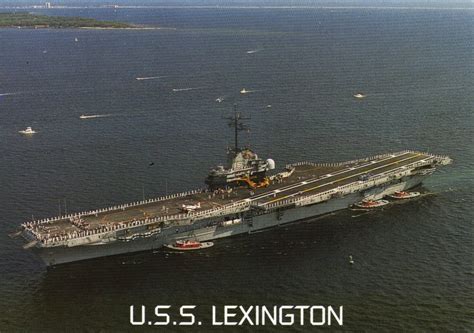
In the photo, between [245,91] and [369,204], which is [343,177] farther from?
[245,91]

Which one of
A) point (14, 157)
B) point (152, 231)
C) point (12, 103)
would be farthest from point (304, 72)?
point (152, 231)

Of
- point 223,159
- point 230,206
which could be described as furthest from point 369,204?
point 223,159

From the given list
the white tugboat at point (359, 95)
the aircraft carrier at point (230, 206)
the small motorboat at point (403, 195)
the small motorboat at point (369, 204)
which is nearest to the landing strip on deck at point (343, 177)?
the aircraft carrier at point (230, 206)

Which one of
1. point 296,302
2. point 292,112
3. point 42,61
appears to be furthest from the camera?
point 42,61

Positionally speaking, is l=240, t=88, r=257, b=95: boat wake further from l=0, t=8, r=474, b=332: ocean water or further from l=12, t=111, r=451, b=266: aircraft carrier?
l=12, t=111, r=451, b=266: aircraft carrier

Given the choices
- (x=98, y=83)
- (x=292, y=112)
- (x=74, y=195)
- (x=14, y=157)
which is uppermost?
(x=98, y=83)

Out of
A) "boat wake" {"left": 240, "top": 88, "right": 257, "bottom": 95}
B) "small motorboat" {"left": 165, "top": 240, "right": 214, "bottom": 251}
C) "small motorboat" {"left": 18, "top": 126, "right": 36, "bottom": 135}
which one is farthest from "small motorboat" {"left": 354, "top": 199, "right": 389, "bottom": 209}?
"boat wake" {"left": 240, "top": 88, "right": 257, "bottom": 95}

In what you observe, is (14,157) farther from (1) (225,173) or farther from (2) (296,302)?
(2) (296,302)
